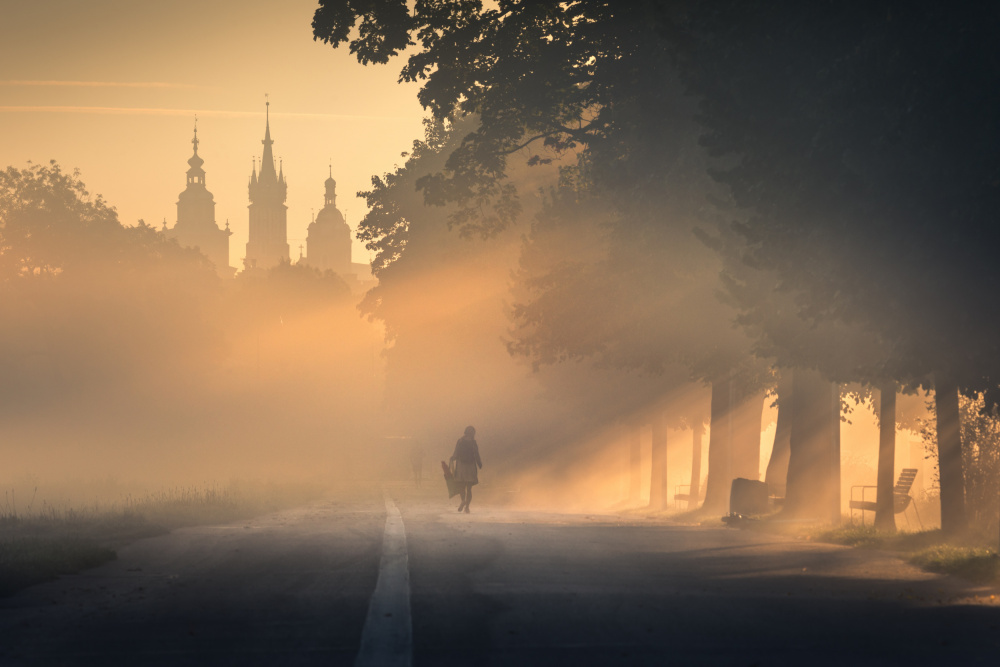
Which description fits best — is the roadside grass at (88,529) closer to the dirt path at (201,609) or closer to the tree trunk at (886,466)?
the dirt path at (201,609)

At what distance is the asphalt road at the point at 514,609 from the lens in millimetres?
7094

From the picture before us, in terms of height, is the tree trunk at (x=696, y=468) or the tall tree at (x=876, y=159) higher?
the tall tree at (x=876, y=159)

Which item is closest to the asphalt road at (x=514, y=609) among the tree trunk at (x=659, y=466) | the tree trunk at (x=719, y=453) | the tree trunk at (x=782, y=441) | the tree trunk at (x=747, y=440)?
the tree trunk at (x=719, y=453)

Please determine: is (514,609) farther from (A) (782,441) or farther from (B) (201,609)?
(A) (782,441)

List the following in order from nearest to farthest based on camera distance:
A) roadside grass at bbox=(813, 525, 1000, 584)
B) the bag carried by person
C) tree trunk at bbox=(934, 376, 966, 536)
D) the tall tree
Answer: the tall tree < roadside grass at bbox=(813, 525, 1000, 584) < tree trunk at bbox=(934, 376, 966, 536) < the bag carried by person

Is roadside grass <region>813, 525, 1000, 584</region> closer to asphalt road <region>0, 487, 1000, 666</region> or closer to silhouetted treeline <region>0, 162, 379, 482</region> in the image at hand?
asphalt road <region>0, 487, 1000, 666</region>

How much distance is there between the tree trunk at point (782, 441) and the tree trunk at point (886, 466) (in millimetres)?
7980

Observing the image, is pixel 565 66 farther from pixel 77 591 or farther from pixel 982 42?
pixel 77 591

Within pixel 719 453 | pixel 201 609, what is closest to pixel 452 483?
Answer: pixel 719 453

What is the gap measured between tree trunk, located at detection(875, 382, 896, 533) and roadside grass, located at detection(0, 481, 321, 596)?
11.5m

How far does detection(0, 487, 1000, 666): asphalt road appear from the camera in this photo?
7.09 metres

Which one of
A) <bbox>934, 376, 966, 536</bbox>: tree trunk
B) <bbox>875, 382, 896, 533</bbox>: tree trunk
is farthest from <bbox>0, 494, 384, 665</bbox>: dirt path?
<bbox>875, 382, 896, 533</bbox>: tree trunk

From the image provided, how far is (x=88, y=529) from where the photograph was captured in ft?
60.0

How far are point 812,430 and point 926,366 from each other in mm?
10881
